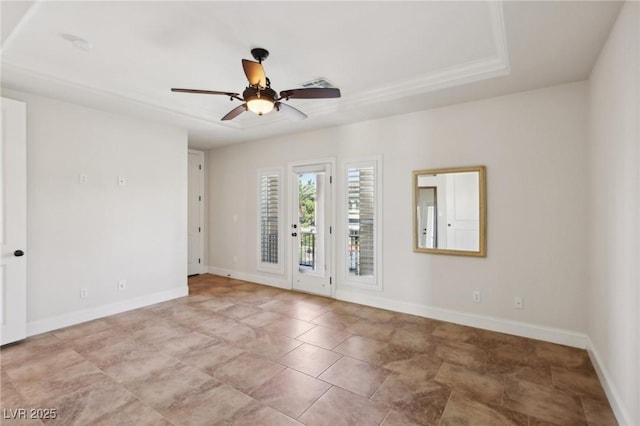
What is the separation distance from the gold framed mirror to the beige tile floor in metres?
0.98

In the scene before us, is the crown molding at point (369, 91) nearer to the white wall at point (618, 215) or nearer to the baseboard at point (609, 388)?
the white wall at point (618, 215)

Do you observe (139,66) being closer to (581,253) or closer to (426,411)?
(426,411)

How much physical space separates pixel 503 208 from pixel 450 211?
57cm

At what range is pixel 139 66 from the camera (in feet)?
10.3

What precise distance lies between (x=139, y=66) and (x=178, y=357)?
2.93 m

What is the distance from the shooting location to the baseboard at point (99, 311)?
3514mm

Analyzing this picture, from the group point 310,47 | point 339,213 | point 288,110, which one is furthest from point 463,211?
point 310,47

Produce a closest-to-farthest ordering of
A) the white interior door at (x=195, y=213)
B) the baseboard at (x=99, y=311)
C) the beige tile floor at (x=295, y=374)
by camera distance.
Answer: the beige tile floor at (x=295, y=374) → the baseboard at (x=99, y=311) → the white interior door at (x=195, y=213)

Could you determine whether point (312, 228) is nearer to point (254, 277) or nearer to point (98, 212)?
point (254, 277)

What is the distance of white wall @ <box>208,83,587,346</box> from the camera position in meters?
3.18

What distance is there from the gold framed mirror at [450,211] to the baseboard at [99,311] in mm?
3790

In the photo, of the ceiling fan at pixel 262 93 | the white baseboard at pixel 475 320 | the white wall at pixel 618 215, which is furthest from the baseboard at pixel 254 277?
the white wall at pixel 618 215

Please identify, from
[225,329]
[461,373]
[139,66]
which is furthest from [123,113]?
[461,373]

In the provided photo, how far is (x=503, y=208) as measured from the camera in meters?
3.54
